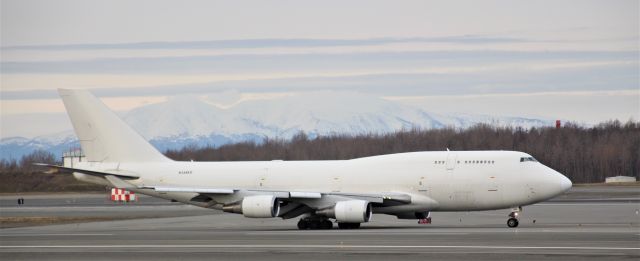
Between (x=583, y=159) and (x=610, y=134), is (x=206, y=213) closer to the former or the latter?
(x=583, y=159)

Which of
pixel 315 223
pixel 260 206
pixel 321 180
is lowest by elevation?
pixel 315 223

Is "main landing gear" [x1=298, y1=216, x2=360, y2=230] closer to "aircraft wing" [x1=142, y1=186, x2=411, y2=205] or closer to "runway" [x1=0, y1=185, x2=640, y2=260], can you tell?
"runway" [x1=0, y1=185, x2=640, y2=260]

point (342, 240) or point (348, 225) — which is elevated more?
point (348, 225)

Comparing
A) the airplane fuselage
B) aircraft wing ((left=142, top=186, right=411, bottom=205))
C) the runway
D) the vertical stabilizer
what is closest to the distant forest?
the vertical stabilizer

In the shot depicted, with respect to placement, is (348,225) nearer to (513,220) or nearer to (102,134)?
(513,220)

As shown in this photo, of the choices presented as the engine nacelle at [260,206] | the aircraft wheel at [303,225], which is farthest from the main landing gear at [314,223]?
the engine nacelle at [260,206]

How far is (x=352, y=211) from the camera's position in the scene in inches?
1781

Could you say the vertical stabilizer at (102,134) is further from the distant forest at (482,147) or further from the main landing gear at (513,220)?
the distant forest at (482,147)

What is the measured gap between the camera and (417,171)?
47.2 metres

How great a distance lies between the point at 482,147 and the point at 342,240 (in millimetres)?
84906

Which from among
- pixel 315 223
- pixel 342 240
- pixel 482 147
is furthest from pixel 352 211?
pixel 482 147

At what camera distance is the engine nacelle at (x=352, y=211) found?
45188 mm

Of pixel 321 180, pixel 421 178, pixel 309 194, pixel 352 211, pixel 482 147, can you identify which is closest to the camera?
pixel 352 211

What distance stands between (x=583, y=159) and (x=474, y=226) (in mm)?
80471
